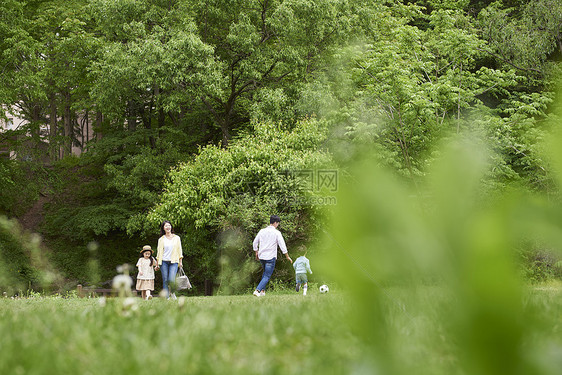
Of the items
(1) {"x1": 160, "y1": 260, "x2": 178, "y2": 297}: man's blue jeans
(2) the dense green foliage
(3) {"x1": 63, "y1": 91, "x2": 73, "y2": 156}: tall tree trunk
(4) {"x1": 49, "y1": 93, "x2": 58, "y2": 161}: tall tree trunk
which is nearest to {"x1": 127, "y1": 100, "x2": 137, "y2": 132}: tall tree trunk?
(2) the dense green foliage

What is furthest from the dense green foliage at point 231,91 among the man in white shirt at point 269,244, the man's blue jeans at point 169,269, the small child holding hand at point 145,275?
the man's blue jeans at point 169,269

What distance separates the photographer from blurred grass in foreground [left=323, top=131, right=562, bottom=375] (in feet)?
1.32

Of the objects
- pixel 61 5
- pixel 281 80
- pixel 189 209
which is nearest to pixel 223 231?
pixel 189 209

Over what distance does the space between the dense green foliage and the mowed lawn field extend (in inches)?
639

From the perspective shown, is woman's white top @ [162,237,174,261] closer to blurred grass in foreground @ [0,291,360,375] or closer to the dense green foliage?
the dense green foliage

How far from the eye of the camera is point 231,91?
2452 cm

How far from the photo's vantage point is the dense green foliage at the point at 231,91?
1914 cm

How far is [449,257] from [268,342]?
1.36 metres

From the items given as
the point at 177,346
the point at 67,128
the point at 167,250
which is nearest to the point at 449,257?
the point at 177,346

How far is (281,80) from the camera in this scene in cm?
2348

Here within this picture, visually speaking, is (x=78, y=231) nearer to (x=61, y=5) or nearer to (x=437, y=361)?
(x=61, y=5)

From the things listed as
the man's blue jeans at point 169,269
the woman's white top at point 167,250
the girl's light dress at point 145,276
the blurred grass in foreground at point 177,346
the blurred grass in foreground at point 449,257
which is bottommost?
the girl's light dress at point 145,276

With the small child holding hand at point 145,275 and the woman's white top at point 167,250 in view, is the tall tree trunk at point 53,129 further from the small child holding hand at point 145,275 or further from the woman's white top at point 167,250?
the woman's white top at point 167,250

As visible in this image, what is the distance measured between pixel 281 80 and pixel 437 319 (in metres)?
23.5
